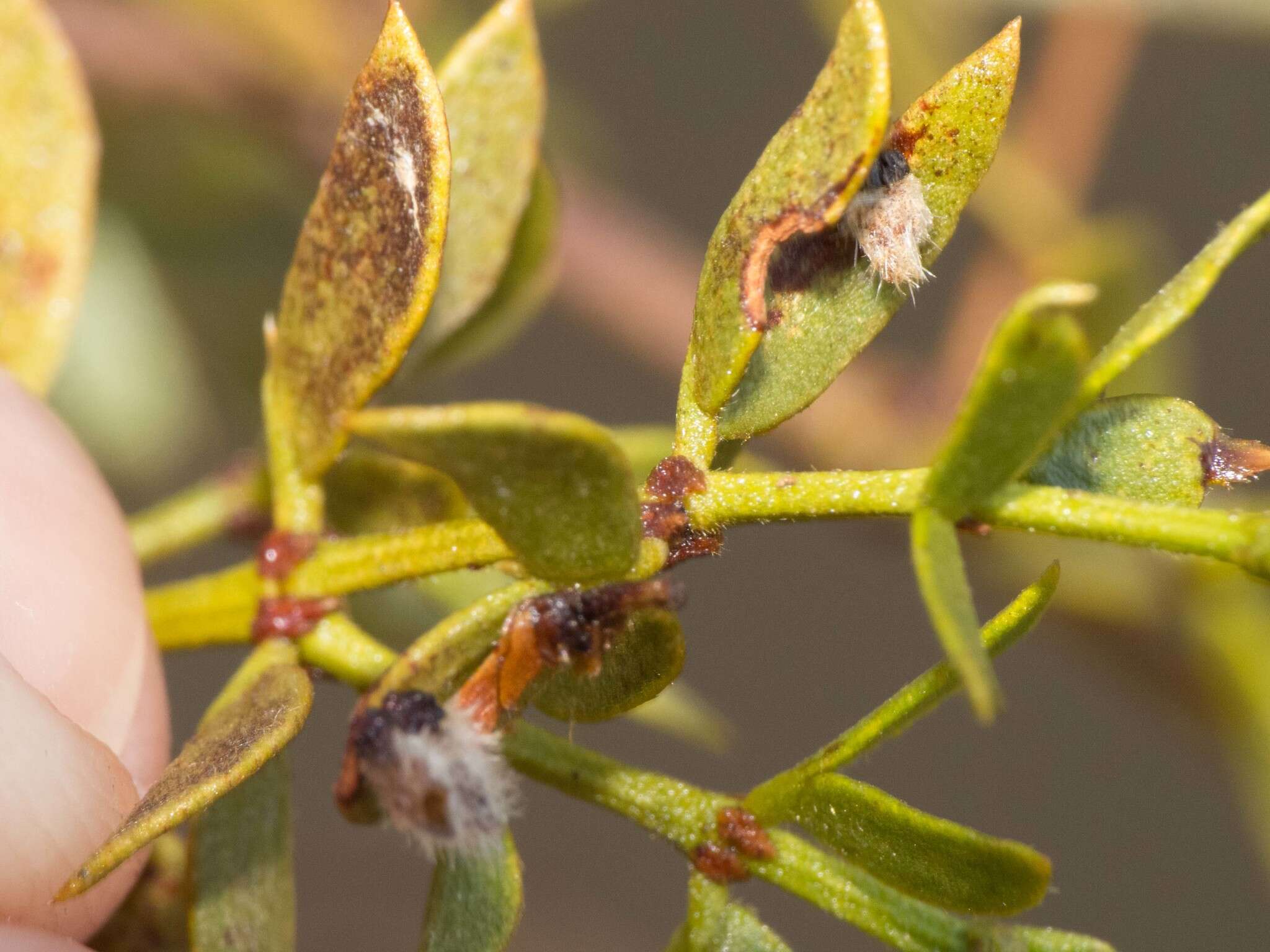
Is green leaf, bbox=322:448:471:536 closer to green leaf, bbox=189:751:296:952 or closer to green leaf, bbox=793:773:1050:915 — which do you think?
green leaf, bbox=189:751:296:952

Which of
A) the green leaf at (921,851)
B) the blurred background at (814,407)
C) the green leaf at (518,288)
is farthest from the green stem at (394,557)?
the green leaf at (518,288)

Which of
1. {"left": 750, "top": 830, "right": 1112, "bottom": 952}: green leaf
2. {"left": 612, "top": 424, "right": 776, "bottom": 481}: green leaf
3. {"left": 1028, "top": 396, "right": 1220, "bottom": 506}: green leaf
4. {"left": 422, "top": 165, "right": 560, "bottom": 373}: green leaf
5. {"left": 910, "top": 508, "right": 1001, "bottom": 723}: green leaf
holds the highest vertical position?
{"left": 1028, "top": 396, "right": 1220, "bottom": 506}: green leaf

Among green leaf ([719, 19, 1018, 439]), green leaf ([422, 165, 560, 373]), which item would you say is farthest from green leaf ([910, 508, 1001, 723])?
green leaf ([422, 165, 560, 373])

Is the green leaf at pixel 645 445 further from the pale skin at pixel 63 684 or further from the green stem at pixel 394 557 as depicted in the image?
the pale skin at pixel 63 684

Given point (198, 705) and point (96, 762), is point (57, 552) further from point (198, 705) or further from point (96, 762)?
point (198, 705)

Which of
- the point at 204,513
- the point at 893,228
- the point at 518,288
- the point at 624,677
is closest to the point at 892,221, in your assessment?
the point at 893,228
